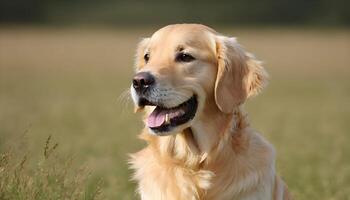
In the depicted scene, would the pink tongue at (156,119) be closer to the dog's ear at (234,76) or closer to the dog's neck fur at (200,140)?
the dog's neck fur at (200,140)

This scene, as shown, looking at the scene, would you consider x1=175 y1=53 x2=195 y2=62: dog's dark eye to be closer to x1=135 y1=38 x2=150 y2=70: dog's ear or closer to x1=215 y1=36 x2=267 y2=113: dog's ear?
x1=215 y1=36 x2=267 y2=113: dog's ear

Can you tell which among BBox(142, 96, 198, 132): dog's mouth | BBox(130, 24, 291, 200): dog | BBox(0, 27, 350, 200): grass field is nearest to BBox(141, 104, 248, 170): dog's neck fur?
BBox(130, 24, 291, 200): dog

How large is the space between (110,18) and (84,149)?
1790 inches

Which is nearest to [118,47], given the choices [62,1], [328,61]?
[328,61]

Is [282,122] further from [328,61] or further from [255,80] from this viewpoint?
[328,61]

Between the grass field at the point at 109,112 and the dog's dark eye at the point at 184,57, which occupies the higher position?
the dog's dark eye at the point at 184,57

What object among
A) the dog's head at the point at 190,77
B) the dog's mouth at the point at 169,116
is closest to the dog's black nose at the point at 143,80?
the dog's head at the point at 190,77

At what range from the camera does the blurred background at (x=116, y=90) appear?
24.3 feet

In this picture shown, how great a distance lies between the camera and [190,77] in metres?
5.86

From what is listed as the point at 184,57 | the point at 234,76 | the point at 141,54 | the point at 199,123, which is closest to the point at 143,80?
the point at 184,57

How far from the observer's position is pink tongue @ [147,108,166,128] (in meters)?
5.73

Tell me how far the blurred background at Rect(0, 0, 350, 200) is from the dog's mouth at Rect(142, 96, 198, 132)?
0.41 metres

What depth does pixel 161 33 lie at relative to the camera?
606 centimetres

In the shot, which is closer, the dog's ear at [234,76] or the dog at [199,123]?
the dog at [199,123]
